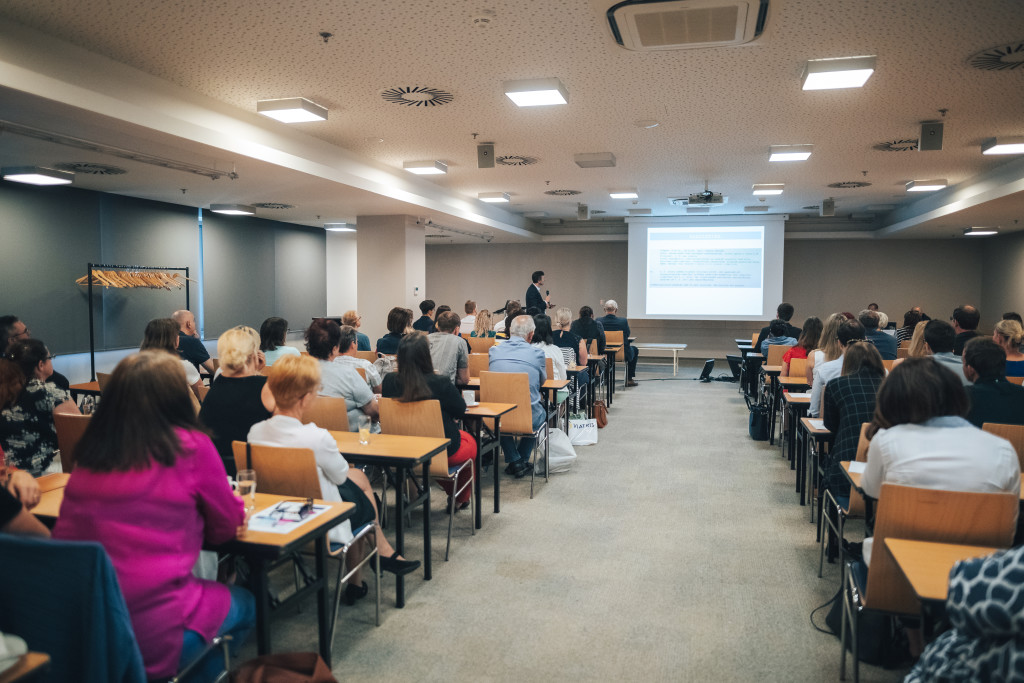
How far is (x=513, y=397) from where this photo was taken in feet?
16.5

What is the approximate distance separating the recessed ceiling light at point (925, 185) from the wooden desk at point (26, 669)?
10.6m

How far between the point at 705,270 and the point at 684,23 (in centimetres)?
1017

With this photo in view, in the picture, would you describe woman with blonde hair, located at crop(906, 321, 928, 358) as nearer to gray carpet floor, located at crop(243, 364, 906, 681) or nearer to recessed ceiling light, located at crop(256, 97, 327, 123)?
gray carpet floor, located at crop(243, 364, 906, 681)

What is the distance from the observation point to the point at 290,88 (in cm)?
509

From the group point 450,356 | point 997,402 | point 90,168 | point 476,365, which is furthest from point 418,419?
point 90,168

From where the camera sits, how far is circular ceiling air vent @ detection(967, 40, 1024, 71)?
409 centimetres

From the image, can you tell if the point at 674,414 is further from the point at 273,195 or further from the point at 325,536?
the point at 325,536

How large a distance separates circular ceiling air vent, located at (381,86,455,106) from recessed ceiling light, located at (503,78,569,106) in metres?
0.58

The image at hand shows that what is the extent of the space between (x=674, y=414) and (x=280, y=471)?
6.43 m

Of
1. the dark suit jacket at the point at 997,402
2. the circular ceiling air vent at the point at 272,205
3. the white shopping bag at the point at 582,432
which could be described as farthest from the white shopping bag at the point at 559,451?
the circular ceiling air vent at the point at 272,205

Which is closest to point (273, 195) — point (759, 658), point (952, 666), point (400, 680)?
point (400, 680)

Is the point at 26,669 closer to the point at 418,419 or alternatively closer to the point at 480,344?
the point at 418,419

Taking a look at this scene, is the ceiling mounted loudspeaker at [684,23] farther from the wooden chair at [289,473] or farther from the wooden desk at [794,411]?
the wooden chair at [289,473]

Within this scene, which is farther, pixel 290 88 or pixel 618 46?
pixel 290 88
